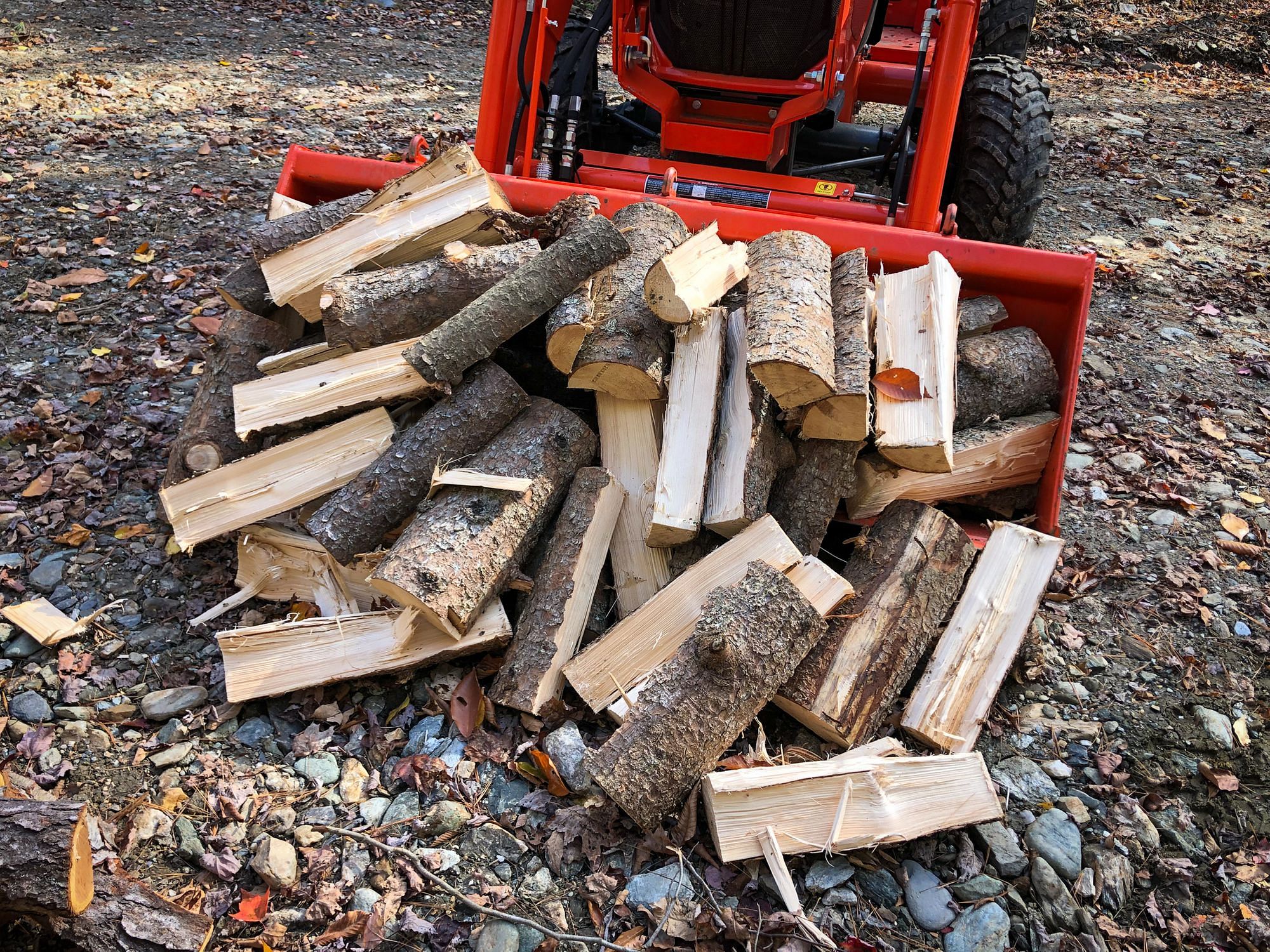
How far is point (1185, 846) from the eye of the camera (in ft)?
8.09

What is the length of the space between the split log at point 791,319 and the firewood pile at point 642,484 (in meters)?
0.01

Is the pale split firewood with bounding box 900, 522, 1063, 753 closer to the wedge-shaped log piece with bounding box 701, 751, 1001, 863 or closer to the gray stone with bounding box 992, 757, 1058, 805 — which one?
the gray stone with bounding box 992, 757, 1058, 805

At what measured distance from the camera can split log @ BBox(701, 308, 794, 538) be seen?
2.79 m

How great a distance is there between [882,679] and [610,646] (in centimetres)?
81

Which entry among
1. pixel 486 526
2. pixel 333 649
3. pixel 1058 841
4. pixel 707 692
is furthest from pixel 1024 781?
pixel 333 649

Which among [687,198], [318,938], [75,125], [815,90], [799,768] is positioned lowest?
[318,938]

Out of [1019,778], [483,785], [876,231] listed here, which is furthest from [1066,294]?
[483,785]

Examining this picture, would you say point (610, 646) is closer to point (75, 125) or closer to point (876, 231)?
point (876, 231)

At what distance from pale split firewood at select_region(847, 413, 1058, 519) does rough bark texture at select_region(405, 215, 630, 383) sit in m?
1.17

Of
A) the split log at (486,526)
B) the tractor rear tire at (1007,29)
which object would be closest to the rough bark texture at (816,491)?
the split log at (486,526)

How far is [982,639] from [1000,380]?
1015 millimetres

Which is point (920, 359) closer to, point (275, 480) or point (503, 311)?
point (503, 311)

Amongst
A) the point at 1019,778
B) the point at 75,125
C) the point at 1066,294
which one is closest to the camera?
the point at 1019,778

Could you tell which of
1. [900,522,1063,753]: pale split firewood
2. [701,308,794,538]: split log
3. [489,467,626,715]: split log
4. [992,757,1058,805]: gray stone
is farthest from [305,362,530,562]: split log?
[992,757,1058,805]: gray stone
